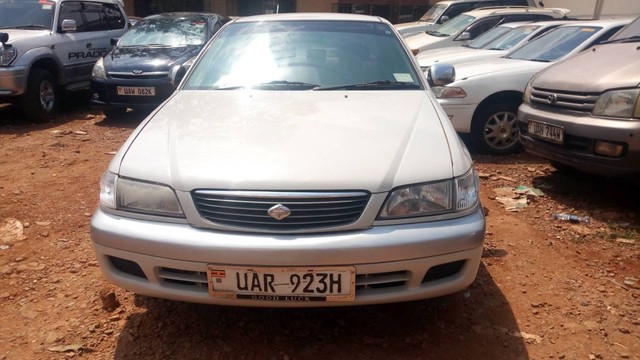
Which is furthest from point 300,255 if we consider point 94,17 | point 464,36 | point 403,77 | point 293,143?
point 464,36

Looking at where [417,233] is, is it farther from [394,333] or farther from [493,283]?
[493,283]

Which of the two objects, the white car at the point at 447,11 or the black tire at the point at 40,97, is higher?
the white car at the point at 447,11

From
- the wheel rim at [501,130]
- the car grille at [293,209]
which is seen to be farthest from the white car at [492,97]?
the car grille at [293,209]

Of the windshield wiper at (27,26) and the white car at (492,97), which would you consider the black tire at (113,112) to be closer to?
the windshield wiper at (27,26)

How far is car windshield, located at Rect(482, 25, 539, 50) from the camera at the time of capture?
7234mm

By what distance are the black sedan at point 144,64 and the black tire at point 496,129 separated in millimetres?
3681

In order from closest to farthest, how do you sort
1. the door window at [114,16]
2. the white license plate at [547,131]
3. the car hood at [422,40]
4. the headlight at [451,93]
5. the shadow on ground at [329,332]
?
the shadow on ground at [329,332]
the white license plate at [547,131]
the headlight at [451,93]
the door window at [114,16]
the car hood at [422,40]

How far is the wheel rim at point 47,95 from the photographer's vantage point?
7.15 metres

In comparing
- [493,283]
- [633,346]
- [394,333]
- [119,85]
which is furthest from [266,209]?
[119,85]

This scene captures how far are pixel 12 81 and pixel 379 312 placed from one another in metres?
6.15

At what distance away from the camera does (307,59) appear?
329 centimetres

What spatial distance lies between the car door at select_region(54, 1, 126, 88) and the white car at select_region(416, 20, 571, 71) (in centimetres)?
516

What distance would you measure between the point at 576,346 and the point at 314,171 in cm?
146

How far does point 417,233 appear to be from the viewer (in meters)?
2.06
